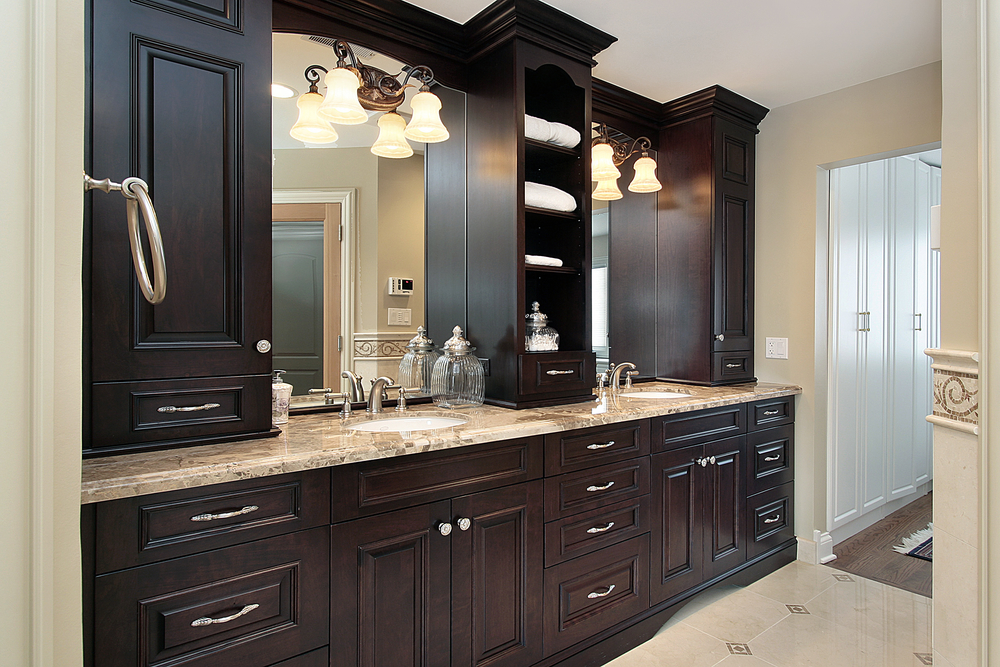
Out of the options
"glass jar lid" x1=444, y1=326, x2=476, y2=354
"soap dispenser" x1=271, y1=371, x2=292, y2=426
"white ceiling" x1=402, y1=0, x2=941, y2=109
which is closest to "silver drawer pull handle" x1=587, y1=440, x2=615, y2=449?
"glass jar lid" x1=444, y1=326, x2=476, y2=354

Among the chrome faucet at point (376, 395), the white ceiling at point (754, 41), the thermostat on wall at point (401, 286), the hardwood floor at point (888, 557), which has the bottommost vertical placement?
the hardwood floor at point (888, 557)

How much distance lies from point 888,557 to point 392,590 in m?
2.85

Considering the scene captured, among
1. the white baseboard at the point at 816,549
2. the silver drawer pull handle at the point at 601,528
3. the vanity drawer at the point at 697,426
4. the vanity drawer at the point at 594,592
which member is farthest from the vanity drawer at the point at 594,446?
the white baseboard at the point at 816,549

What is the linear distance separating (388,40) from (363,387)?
1307 mm

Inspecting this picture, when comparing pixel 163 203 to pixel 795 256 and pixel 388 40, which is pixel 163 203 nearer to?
pixel 388 40

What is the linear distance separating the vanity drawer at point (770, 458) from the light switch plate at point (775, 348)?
1.28ft

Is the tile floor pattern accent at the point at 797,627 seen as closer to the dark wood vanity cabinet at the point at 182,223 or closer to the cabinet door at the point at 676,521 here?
the cabinet door at the point at 676,521

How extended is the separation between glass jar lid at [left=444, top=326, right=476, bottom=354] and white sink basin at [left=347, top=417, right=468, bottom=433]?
297 millimetres

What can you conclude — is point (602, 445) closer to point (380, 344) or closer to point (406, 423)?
point (406, 423)

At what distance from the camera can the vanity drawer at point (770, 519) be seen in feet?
8.95

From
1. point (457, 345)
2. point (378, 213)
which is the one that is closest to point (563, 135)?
point (378, 213)

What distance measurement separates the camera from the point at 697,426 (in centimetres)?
242

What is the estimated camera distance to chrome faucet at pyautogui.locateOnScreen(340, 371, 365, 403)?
204 cm

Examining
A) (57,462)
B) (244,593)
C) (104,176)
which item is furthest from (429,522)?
(104,176)
